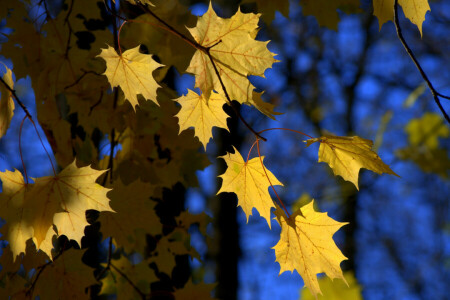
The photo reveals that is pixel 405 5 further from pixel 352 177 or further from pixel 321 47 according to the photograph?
pixel 321 47

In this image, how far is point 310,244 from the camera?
1371mm

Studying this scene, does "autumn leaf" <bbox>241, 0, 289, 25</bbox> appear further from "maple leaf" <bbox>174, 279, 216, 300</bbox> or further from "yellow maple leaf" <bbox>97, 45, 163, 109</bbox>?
"maple leaf" <bbox>174, 279, 216, 300</bbox>

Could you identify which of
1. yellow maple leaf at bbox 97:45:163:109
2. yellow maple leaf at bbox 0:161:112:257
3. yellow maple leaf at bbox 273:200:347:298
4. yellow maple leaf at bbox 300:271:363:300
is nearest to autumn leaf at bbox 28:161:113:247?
yellow maple leaf at bbox 0:161:112:257

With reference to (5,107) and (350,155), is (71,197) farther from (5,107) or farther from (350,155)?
(350,155)

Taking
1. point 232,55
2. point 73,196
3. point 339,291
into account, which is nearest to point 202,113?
point 232,55

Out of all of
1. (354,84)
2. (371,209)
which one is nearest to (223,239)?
(354,84)

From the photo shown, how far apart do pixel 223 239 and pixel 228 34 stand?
10.7 ft

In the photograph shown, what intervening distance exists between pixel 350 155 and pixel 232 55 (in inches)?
18.7

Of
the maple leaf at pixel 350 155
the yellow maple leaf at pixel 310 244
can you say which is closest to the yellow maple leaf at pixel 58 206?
the yellow maple leaf at pixel 310 244

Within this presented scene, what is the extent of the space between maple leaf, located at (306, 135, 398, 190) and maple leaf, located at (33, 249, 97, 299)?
0.96 meters

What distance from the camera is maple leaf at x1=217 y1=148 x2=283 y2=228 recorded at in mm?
1384

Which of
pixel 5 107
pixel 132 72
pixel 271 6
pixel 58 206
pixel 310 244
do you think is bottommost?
pixel 310 244

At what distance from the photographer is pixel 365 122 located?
8617 mm

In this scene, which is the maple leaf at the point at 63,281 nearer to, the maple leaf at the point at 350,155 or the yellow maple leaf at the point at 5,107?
the yellow maple leaf at the point at 5,107
